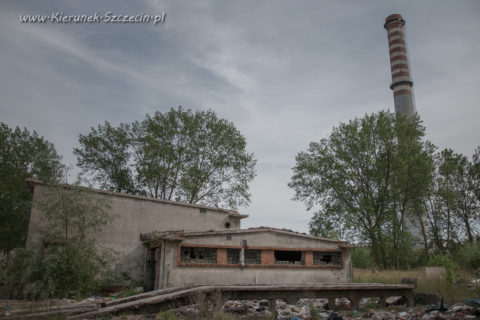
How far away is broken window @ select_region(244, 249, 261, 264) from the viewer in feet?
61.8

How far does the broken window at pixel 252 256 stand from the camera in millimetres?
18845

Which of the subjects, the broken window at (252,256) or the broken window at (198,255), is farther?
the broken window at (252,256)

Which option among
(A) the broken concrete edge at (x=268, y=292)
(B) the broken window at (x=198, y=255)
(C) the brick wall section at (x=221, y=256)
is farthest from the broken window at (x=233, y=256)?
(A) the broken concrete edge at (x=268, y=292)

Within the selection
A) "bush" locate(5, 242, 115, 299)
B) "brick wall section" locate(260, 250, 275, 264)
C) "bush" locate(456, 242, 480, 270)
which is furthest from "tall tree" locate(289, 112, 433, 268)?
"bush" locate(5, 242, 115, 299)

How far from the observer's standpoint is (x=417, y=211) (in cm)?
3284

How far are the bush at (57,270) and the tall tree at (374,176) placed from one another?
66.7ft

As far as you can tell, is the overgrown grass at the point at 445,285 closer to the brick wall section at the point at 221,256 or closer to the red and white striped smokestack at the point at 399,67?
the brick wall section at the point at 221,256

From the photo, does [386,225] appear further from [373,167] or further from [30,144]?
[30,144]

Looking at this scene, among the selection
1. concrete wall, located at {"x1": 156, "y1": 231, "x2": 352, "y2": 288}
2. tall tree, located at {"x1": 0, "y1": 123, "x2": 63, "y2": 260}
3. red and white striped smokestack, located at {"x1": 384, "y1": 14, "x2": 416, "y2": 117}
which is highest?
red and white striped smokestack, located at {"x1": 384, "y1": 14, "x2": 416, "y2": 117}

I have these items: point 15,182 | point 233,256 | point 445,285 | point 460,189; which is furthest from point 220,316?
point 460,189

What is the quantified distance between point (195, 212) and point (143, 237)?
384 cm

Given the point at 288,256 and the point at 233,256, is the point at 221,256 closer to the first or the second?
the point at 233,256

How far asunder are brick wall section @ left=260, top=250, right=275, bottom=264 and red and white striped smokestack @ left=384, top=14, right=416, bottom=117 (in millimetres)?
28502

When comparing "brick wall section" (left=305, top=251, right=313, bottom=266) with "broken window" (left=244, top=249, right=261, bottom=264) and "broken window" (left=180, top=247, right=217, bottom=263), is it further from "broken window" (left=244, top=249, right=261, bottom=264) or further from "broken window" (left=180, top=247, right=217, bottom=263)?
"broken window" (left=180, top=247, right=217, bottom=263)
